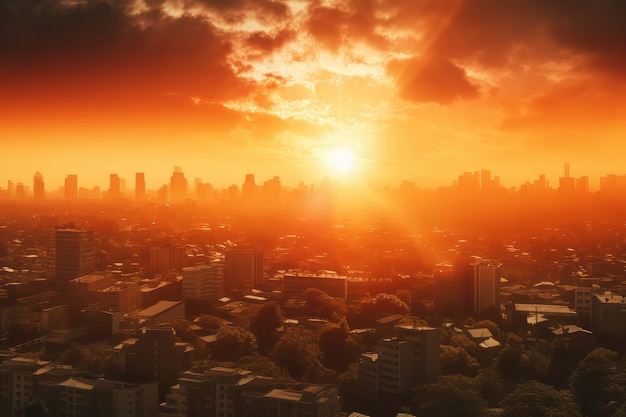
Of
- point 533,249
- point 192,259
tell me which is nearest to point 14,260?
point 192,259

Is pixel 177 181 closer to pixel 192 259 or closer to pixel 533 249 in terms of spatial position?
pixel 192 259

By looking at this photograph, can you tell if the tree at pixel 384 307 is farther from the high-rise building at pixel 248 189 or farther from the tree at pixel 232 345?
the high-rise building at pixel 248 189

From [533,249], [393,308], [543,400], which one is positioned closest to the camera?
[543,400]

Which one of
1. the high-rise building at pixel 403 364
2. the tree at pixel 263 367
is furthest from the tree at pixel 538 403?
the tree at pixel 263 367

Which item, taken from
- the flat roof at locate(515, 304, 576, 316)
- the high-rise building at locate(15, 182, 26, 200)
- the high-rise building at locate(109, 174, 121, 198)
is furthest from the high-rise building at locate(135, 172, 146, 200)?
the flat roof at locate(515, 304, 576, 316)

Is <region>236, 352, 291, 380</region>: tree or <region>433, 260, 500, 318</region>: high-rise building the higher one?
<region>433, 260, 500, 318</region>: high-rise building

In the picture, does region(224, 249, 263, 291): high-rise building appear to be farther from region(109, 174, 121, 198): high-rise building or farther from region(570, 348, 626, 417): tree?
region(109, 174, 121, 198): high-rise building
